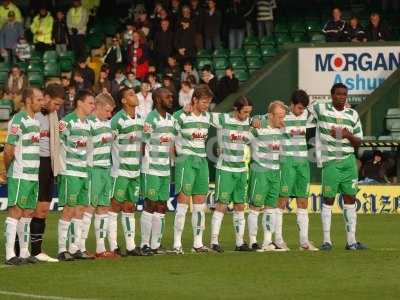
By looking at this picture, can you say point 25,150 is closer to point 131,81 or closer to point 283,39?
point 131,81

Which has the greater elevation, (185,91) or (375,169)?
(185,91)

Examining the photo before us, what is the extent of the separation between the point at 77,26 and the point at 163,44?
10.1 ft

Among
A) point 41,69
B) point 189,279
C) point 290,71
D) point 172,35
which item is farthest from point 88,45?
point 189,279

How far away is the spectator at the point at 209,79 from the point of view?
2878 centimetres

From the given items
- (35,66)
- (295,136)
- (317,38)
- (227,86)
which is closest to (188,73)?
(227,86)

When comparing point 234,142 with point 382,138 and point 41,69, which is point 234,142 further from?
point 41,69

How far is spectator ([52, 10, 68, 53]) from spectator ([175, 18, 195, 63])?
3.36 metres

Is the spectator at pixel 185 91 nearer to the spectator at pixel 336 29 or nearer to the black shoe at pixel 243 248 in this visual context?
the spectator at pixel 336 29

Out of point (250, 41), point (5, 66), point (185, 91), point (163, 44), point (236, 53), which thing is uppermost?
point (250, 41)

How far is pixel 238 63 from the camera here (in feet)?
102

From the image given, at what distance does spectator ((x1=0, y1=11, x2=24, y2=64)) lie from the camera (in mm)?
32969

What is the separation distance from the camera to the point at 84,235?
57.2ft

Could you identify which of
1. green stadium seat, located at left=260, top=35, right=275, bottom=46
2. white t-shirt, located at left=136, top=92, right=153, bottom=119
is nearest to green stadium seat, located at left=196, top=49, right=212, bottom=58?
green stadium seat, located at left=260, top=35, right=275, bottom=46

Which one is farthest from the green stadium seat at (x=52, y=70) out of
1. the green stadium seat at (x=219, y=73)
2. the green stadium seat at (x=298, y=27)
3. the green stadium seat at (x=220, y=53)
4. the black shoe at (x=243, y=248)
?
the black shoe at (x=243, y=248)
